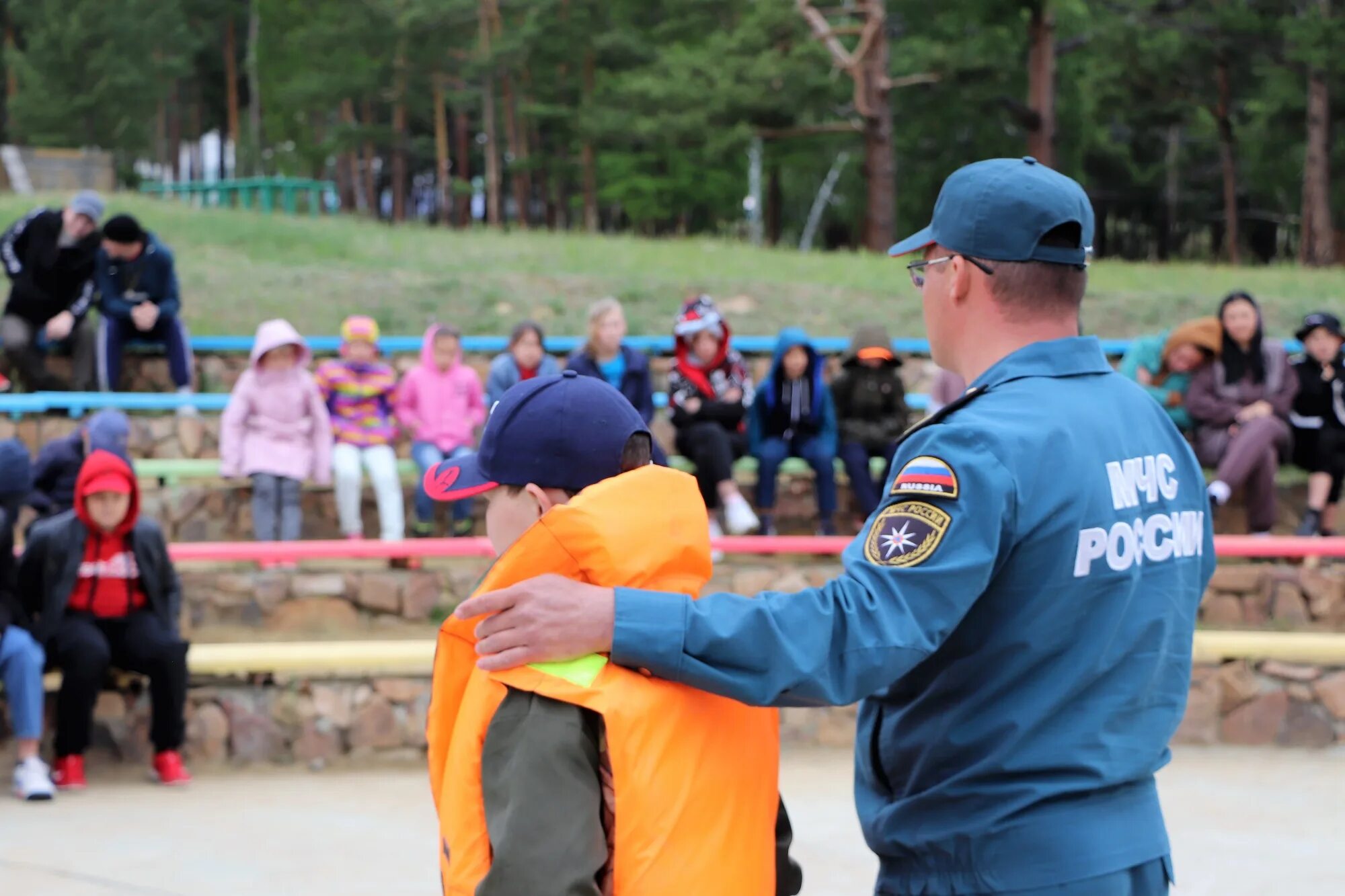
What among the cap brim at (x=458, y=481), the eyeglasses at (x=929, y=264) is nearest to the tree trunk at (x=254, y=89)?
the cap brim at (x=458, y=481)

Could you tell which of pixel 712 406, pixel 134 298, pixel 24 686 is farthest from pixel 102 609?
pixel 134 298

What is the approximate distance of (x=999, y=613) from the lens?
179cm

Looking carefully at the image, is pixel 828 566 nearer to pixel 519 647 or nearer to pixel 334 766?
pixel 334 766

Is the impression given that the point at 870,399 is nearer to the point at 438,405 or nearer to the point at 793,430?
the point at 793,430

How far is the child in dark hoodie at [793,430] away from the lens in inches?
325

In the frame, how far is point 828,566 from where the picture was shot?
7539 mm

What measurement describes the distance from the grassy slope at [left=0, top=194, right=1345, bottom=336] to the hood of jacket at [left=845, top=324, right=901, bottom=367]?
2.67 meters

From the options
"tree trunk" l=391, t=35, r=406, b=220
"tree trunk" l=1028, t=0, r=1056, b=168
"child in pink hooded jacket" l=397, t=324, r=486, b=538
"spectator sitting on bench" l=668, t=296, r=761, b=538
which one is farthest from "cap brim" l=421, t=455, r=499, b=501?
"tree trunk" l=391, t=35, r=406, b=220

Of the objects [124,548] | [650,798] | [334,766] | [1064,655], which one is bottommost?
[334,766]

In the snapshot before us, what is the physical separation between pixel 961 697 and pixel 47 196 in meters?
18.4

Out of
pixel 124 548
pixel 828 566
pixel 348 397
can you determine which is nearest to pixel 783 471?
pixel 828 566

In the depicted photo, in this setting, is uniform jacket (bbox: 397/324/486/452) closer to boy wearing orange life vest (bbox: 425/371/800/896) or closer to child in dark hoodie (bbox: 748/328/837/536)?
child in dark hoodie (bbox: 748/328/837/536)

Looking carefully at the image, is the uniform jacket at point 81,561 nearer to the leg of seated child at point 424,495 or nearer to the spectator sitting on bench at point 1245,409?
the leg of seated child at point 424,495

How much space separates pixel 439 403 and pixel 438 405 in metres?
0.02
